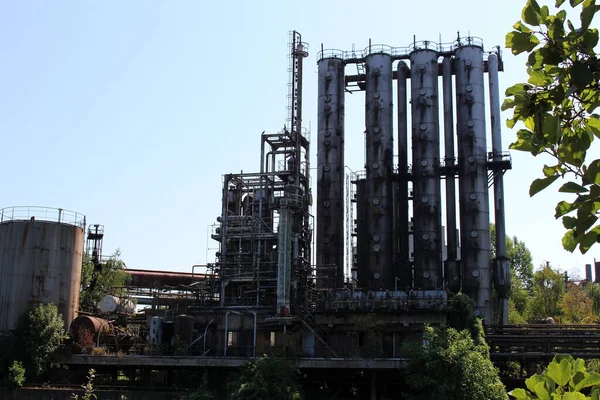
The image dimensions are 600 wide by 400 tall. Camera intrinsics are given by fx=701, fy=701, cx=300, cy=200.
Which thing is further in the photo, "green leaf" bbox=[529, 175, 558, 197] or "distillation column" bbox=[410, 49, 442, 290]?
"distillation column" bbox=[410, 49, 442, 290]

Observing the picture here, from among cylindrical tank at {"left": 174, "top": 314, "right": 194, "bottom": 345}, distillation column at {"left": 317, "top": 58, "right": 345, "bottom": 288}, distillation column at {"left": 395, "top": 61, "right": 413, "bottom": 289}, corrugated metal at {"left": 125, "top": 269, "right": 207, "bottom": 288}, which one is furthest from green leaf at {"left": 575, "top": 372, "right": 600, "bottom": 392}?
corrugated metal at {"left": 125, "top": 269, "right": 207, "bottom": 288}

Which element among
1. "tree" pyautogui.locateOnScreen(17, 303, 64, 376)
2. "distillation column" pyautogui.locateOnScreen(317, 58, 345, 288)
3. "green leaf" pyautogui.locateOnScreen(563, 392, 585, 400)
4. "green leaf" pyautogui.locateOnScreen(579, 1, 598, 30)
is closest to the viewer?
"green leaf" pyautogui.locateOnScreen(563, 392, 585, 400)

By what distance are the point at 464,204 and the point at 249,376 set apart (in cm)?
2593

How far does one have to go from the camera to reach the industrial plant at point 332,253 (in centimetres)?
4481

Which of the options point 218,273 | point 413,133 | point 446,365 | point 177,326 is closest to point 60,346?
point 177,326

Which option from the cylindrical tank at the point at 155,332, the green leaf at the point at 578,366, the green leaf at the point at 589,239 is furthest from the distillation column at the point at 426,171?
the green leaf at the point at 578,366

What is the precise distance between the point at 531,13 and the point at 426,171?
53.1 metres

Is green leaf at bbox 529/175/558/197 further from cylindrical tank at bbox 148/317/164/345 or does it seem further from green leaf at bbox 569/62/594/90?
cylindrical tank at bbox 148/317/164/345

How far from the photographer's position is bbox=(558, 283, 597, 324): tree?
65.9m

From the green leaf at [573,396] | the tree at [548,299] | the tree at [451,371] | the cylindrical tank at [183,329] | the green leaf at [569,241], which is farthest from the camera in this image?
the tree at [548,299]

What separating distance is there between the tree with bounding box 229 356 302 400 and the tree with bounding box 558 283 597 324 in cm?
3818

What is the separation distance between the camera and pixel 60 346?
147ft

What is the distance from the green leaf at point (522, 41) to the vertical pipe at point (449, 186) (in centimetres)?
5102

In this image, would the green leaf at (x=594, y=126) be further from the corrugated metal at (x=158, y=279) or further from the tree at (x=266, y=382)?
the corrugated metal at (x=158, y=279)
